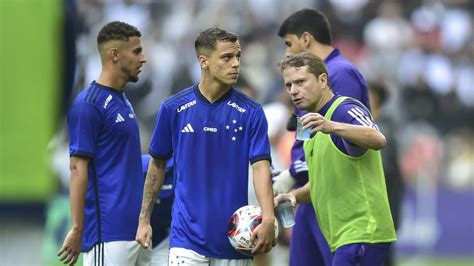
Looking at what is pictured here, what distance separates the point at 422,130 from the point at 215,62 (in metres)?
13.6

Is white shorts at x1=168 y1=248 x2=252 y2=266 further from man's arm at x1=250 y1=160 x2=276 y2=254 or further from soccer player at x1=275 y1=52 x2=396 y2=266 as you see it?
soccer player at x1=275 y1=52 x2=396 y2=266

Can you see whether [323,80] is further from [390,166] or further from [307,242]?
[390,166]

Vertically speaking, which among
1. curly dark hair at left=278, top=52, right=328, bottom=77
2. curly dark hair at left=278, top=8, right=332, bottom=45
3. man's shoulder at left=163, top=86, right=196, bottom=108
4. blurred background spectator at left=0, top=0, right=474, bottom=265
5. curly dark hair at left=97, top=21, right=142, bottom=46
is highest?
blurred background spectator at left=0, top=0, right=474, bottom=265

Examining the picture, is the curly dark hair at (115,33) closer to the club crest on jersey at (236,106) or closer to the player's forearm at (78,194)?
the player's forearm at (78,194)

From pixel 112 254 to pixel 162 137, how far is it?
3.17 ft

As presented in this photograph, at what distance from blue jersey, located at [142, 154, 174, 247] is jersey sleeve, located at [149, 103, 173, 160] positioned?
3.46 feet

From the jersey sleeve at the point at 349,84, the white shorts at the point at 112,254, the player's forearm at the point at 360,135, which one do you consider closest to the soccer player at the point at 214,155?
the white shorts at the point at 112,254

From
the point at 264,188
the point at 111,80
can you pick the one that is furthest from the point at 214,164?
the point at 111,80

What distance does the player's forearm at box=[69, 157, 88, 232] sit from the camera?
7824 millimetres

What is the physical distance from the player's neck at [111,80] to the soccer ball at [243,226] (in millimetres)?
1471

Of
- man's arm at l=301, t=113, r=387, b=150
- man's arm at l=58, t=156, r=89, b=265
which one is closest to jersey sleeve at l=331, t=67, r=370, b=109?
man's arm at l=301, t=113, r=387, b=150

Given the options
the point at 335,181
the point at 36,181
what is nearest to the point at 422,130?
the point at 36,181

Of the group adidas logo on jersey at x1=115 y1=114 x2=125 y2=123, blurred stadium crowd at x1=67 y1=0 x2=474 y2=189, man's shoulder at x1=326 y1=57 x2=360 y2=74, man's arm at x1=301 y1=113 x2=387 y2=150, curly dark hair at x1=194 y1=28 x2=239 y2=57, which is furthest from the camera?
blurred stadium crowd at x1=67 y1=0 x2=474 y2=189

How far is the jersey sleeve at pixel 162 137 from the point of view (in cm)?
771
